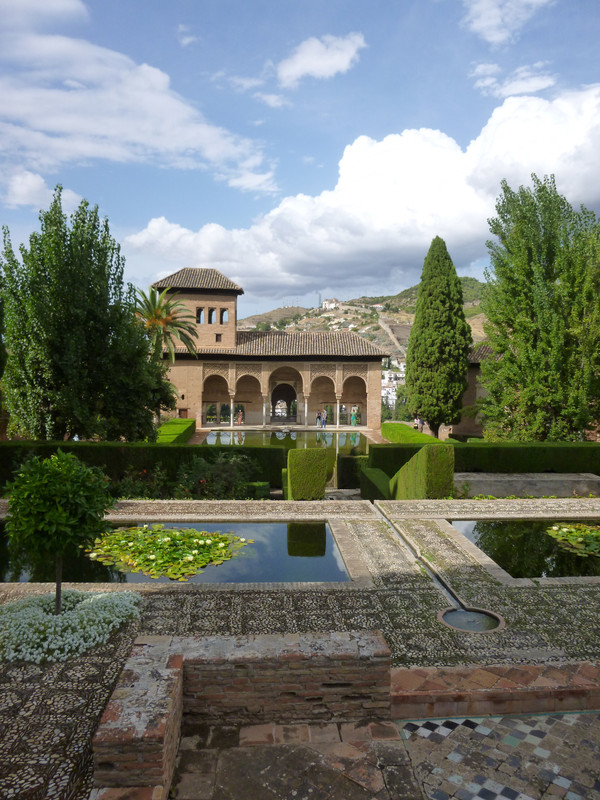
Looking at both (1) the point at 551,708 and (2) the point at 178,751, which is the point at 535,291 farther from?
(2) the point at 178,751

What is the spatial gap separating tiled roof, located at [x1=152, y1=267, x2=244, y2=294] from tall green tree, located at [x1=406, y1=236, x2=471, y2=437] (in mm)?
11488

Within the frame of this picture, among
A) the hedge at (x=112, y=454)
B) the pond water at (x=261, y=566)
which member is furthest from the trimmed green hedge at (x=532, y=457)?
the hedge at (x=112, y=454)

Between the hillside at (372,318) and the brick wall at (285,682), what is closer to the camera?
the brick wall at (285,682)

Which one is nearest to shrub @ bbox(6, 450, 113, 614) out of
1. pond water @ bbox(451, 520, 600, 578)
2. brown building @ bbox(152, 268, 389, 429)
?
pond water @ bbox(451, 520, 600, 578)

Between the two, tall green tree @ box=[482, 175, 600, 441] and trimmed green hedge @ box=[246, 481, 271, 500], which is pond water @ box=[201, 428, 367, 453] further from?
trimmed green hedge @ box=[246, 481, 271, 500]

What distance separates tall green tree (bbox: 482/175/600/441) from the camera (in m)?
16.3

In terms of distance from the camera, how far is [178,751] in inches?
133

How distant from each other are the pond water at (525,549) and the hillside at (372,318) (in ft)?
242

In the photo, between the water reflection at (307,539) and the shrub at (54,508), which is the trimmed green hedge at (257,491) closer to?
the water reflection at (307,539)

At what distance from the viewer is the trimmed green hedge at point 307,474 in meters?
10.7

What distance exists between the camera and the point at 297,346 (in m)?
31.3

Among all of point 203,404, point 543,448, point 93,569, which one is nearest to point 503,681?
point 93,569

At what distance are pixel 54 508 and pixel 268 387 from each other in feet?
89.6

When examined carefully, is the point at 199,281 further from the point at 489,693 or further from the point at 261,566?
the point at 489,693
